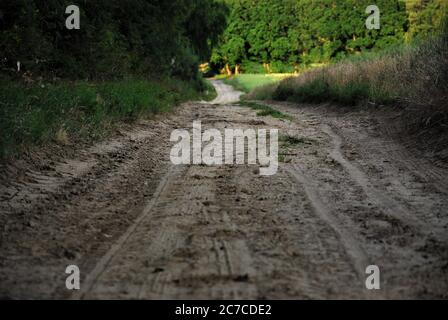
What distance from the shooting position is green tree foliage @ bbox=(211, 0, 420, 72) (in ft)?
220

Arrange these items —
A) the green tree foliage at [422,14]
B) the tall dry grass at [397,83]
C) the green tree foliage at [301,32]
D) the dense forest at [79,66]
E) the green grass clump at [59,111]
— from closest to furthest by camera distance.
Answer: the green grass clump at [59,111]
the dense forest at [79,66]
the tall dry grass at [397,83]
the green tree foliage at [422,14]
the green tree foliage at [301,32]

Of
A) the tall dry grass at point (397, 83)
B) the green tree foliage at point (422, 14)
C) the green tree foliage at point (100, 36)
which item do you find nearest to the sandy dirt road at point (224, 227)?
the tall dry grass at point (397, 83)

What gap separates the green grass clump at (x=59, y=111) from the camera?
6.27m

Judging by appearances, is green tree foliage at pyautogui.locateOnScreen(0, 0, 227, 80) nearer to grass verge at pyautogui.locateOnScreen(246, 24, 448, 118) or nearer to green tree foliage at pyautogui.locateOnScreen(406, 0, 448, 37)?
grass verge at pyautogui.locateOnScreen(246, 24, 448, 118)

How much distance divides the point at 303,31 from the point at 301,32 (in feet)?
1.20

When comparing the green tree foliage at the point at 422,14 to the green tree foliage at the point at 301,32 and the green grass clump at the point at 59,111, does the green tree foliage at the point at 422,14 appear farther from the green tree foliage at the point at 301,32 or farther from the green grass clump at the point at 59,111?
the green grass clump at the point at 59,111

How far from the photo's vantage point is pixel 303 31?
70188 millimetres

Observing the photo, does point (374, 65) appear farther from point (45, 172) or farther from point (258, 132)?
point (45, 172)

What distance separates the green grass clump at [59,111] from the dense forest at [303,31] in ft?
186

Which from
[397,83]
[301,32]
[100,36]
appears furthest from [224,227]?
[301,32]

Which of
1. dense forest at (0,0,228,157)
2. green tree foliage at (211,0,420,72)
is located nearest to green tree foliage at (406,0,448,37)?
green tree foliage at (211,0,420,72)

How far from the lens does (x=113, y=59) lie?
14711 millimetres

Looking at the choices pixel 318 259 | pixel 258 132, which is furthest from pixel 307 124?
pixel 318 259

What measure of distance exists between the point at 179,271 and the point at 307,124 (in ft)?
28.6
